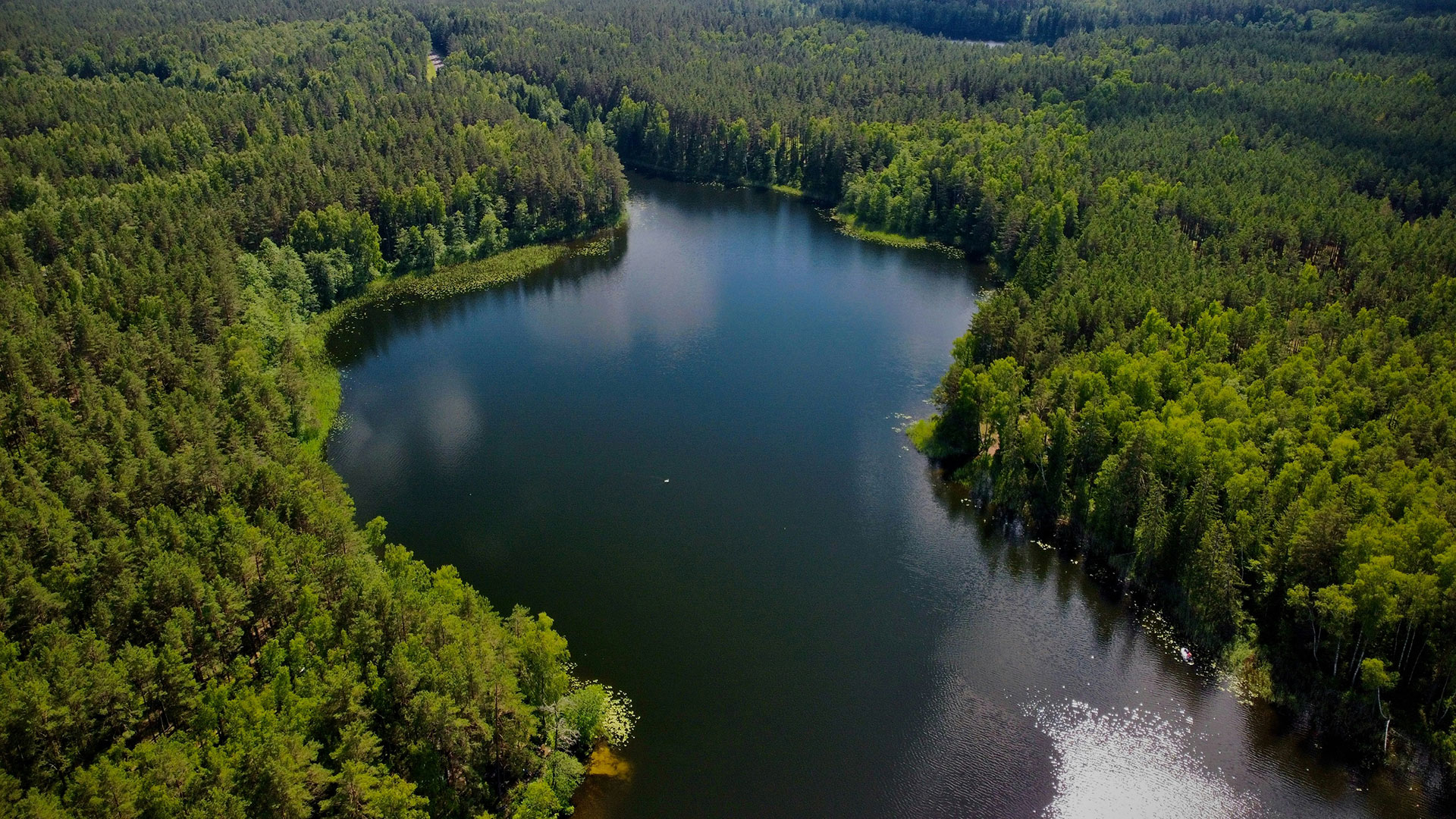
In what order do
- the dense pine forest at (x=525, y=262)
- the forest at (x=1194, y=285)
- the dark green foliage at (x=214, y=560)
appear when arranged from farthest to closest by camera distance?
1. the forest at (x=1194, y=285)
2. the dense pine forest at (x=525, y=262)
3. the dark green foliage at (x=214, y=560)

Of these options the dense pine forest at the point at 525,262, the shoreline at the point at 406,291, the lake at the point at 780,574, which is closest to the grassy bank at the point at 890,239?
the dense pine forest at the point at 525,262

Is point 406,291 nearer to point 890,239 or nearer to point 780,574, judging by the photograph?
point 890,239

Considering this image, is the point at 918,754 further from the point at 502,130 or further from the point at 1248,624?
the point at 502,130

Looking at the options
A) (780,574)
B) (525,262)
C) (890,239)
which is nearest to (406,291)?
(525,262)

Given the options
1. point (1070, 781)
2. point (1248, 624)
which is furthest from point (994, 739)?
point (1248, 624)

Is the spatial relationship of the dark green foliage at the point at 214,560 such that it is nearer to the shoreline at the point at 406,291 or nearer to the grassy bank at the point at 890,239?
the shoreline at the point at 406,291

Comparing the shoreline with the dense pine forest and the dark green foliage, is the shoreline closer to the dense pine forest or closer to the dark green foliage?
the dense pine forest

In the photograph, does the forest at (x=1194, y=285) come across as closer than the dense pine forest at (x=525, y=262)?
No

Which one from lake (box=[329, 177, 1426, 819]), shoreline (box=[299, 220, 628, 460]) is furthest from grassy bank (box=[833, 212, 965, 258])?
shoreline (box=[299, 220, 628, 460])
